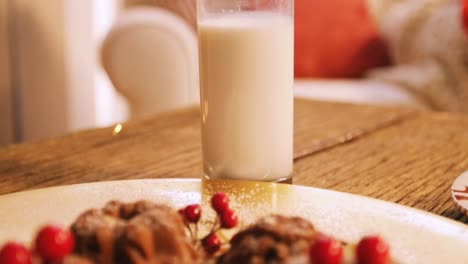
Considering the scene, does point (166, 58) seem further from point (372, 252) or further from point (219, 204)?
point (372, 252)

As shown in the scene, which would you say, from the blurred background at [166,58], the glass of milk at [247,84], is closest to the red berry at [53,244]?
the glass of milk at [247,84]

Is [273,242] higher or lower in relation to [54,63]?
higher

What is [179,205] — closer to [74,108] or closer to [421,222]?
[421,222]

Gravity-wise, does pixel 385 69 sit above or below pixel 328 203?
below

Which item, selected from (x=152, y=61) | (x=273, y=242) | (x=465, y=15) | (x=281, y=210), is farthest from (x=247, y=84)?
(x=465, y=15)

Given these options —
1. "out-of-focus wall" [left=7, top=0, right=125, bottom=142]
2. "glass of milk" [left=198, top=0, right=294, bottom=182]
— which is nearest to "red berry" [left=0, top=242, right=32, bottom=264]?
"glass of milk" [left=198, top=0, right=294, bottom=182]

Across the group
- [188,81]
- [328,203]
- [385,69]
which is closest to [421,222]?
[328,203]

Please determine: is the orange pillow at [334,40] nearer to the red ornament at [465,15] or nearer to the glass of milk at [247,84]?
the red ornament at [465,15]
